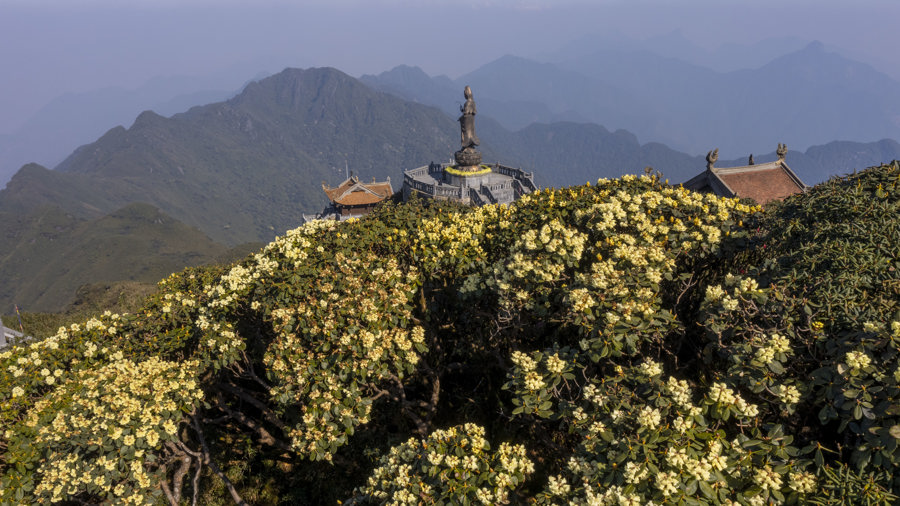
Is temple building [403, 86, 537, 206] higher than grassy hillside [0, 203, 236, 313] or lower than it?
higher

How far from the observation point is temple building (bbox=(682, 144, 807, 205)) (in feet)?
84.6

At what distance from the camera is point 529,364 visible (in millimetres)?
7457

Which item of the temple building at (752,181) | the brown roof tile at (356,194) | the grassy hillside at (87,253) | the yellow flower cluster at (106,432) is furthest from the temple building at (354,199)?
the grassy hillside at (87,253)

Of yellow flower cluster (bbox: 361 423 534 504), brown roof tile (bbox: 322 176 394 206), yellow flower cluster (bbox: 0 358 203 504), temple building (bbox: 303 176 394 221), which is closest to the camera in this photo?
yellow flower cluster (bbox: 361 423 534 504)

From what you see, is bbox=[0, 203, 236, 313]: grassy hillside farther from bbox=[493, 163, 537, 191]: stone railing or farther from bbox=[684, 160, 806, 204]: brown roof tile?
bbox=[684, 160, 806, 204]: brown roof tile

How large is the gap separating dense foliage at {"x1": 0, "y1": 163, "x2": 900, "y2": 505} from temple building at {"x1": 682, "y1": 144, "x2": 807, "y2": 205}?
17.6 metres

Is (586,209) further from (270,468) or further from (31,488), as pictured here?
(31,488)

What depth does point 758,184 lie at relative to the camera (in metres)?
27.0

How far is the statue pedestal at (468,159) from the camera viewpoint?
4338 centimetres

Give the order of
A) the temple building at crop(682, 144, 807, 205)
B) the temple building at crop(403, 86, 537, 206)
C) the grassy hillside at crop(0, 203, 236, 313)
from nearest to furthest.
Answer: the temple building at crop(682, 144, 807, 205) < the temple building at crop(403, 86, 537, 206) < the grassy hillside at crop(0, 203, 236, 313)

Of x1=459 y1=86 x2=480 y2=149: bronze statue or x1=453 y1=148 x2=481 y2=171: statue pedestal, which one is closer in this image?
x1=453 y1=148 x2=481 y2=171: statue pedestal

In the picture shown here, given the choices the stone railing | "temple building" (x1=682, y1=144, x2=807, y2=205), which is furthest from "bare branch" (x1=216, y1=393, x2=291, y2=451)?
the stone railing

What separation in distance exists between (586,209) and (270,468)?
11635 millimetres

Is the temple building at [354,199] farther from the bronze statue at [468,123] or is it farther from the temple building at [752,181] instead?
the temple building at [752,181]
